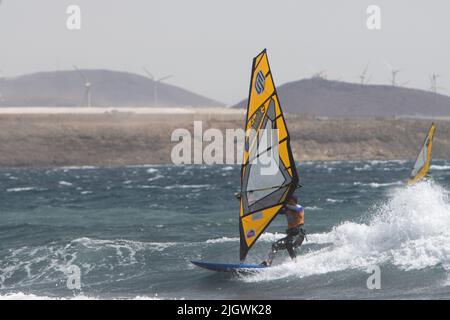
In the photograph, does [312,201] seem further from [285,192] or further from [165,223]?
[285,192]

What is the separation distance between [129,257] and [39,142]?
310 ft

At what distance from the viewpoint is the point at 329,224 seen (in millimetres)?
29000

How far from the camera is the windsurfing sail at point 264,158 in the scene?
17.7m

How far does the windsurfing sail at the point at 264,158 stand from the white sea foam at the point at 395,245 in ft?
4.58

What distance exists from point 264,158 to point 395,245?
4639 mm

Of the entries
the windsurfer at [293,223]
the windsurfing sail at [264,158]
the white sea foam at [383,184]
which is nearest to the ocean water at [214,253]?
the windsurfer at [293,223]

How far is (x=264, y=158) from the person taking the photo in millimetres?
18047

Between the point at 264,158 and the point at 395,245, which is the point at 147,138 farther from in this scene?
the point at 264,158

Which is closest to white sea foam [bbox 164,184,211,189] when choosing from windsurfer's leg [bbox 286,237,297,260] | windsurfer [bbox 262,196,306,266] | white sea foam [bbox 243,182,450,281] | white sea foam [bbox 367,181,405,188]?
white sea foam [bbox 367,181,405,188]

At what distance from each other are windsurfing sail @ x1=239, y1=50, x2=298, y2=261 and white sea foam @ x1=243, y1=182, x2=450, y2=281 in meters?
1.40

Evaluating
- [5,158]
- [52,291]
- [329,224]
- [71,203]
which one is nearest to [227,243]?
[329,224]

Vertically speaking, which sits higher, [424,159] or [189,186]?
[424,159]

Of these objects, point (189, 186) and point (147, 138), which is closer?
point (189, 186)

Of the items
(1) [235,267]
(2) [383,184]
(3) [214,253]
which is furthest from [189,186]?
(1) [235,267]
